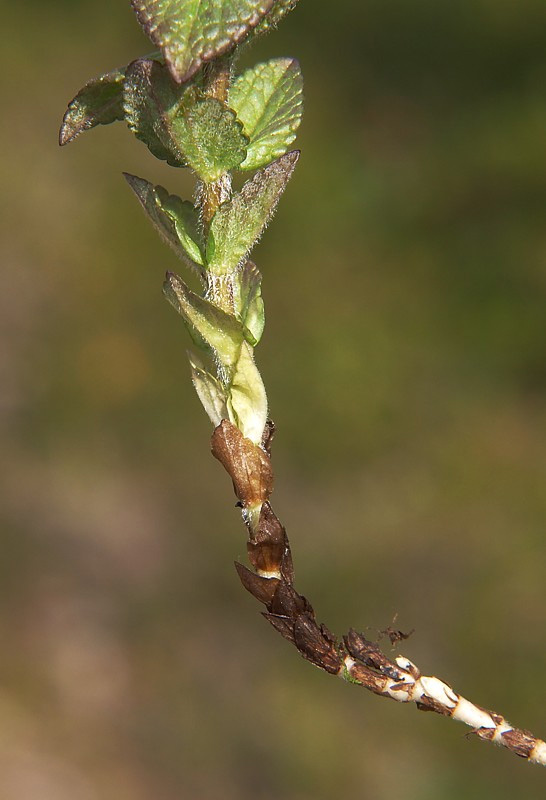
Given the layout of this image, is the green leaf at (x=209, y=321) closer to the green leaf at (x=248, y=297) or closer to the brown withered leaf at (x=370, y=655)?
the green leaf at (x=248, y=297)

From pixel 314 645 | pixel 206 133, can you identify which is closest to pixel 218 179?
pixel 206 133

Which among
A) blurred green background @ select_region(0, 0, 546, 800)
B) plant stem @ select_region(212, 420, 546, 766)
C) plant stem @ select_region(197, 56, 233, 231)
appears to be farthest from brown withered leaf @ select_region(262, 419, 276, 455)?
blurred green background @ select_region(0, 0, 546, 800)

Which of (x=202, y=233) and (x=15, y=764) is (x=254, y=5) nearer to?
(x=202, y=233)

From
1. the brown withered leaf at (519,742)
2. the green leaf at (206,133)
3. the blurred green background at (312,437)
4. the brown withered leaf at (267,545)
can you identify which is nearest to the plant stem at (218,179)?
the green leaf at (206,133)

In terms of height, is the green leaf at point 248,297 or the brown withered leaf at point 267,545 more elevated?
the green leaf at point 248,297

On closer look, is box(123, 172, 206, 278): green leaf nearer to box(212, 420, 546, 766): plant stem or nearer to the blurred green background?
box(212, 420, 546, 766): plant stem

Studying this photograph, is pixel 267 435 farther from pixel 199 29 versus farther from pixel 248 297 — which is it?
pixel 199 29
